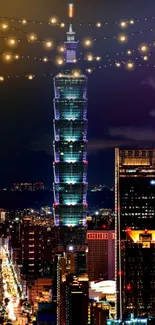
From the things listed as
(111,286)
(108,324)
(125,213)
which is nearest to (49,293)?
(111,286)

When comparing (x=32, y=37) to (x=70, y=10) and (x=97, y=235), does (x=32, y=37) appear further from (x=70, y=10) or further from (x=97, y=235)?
(x=97, y=235)

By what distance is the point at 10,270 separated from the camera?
17922mm

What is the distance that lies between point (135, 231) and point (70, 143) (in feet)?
17.2

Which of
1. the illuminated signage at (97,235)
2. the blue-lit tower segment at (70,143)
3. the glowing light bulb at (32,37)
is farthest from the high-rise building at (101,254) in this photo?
the glowing light bulb at (32,37)

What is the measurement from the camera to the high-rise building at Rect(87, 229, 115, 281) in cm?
1539

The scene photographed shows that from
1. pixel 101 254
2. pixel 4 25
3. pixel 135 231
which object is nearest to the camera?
pixel 4 25

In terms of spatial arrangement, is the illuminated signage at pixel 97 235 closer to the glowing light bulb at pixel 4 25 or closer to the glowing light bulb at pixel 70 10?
the glowing light bulb at pixel 70 10

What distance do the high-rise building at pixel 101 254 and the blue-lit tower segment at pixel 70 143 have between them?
2.98ft

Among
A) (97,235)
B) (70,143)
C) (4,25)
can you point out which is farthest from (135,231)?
(4,25)

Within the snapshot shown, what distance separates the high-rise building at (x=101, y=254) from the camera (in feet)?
50.5

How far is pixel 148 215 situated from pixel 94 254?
11.8 feet

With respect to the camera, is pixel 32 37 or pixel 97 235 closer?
pixel 32 37

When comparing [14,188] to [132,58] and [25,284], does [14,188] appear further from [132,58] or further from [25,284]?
[132,58]

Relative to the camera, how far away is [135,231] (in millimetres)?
11992
